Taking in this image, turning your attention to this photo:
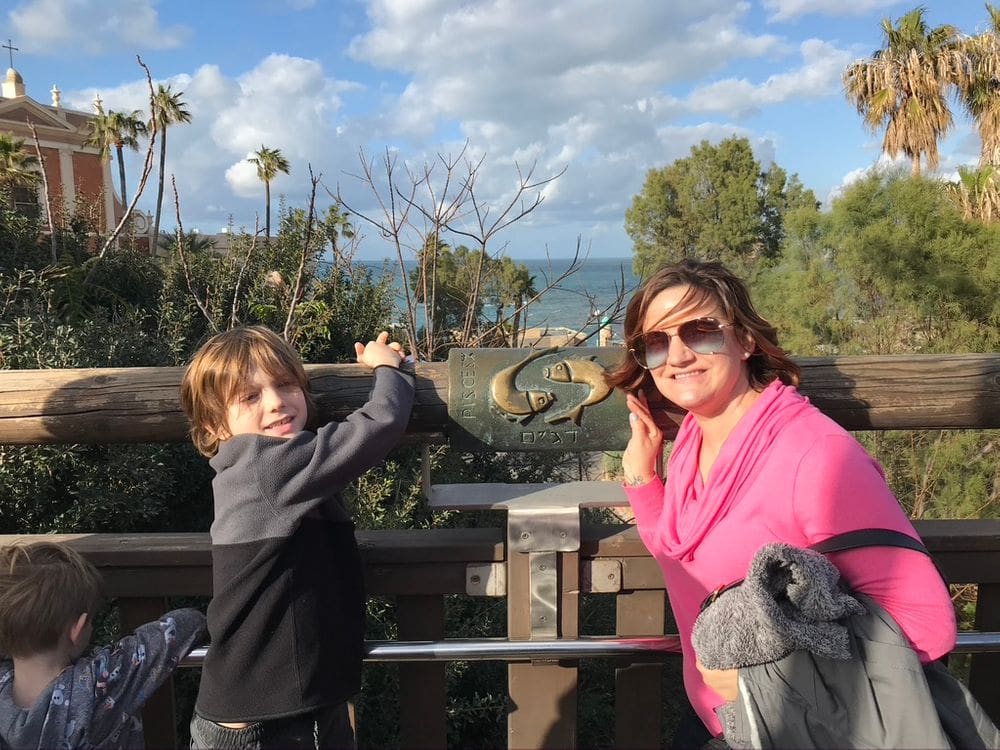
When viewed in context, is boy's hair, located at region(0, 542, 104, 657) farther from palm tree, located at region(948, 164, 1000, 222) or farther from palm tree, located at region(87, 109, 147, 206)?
palm tree, located at region(87, 109, 147, 206)

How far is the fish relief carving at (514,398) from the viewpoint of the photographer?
1.50 m

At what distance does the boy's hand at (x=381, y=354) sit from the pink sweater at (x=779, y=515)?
0.62m

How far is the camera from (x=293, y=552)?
1389mm

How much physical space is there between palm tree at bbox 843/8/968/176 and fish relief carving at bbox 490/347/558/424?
1710cm

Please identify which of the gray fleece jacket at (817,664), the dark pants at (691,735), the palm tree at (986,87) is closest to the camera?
the gray fleece jacket at (817,664)

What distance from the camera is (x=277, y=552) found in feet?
4.47

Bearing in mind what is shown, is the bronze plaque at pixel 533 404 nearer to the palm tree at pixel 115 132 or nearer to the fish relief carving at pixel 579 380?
the fish relief carving at pixel 579 380

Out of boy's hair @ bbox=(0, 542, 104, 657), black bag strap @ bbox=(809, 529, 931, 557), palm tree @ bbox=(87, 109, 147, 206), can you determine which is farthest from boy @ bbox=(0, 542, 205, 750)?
palm tree @ bbox=(87, 109, 147, 206)

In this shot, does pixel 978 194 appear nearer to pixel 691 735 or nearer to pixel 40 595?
pixel 691 735

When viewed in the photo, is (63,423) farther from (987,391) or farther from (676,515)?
(987,391)

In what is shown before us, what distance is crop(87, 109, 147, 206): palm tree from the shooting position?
20047mm

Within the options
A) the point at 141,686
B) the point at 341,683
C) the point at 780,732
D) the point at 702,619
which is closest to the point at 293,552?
the point at 341,683

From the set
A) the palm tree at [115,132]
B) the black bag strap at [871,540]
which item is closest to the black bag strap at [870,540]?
the black bag strap at [871,540]

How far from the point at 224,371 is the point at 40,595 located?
54cm
